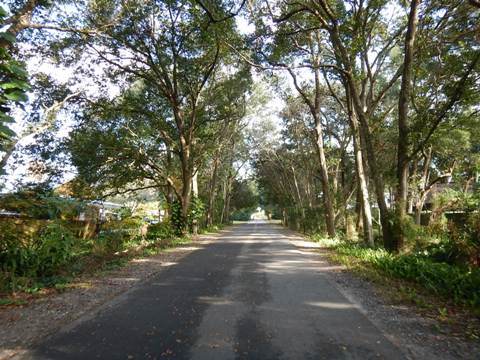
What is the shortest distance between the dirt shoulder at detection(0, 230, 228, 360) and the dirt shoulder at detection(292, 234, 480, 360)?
15.1 feet

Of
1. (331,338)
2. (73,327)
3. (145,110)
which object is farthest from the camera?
(145,110)

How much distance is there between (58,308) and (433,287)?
6818mm

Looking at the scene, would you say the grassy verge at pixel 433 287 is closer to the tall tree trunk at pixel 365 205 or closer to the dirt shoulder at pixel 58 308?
the tall tree trunk at pixel 365 205

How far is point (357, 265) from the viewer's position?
10.4 m

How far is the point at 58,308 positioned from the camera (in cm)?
593

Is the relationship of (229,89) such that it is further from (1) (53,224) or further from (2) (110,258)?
(1) (53,224)

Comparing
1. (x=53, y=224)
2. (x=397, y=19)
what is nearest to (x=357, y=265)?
(x=53, y=224)

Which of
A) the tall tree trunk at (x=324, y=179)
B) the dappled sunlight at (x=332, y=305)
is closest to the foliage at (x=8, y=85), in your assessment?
the dappled sunlight at (x=332, y=305)

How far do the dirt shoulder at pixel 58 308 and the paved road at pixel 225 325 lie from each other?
0.98ft

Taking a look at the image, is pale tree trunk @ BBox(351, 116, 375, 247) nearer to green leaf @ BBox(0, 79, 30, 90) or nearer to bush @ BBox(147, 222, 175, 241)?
bush @ BBox(147, 222, 175, 241)

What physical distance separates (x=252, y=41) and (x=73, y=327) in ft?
38.7

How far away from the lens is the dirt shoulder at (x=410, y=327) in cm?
428

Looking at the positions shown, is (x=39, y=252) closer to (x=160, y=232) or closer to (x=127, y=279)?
(x=127, y=279)

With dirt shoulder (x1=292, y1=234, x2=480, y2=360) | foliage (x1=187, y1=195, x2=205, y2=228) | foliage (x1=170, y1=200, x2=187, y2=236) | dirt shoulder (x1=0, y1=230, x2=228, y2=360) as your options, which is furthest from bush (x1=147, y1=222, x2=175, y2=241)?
dirt shoulder (x1=292, y1=234, x2=480, y2=360)
